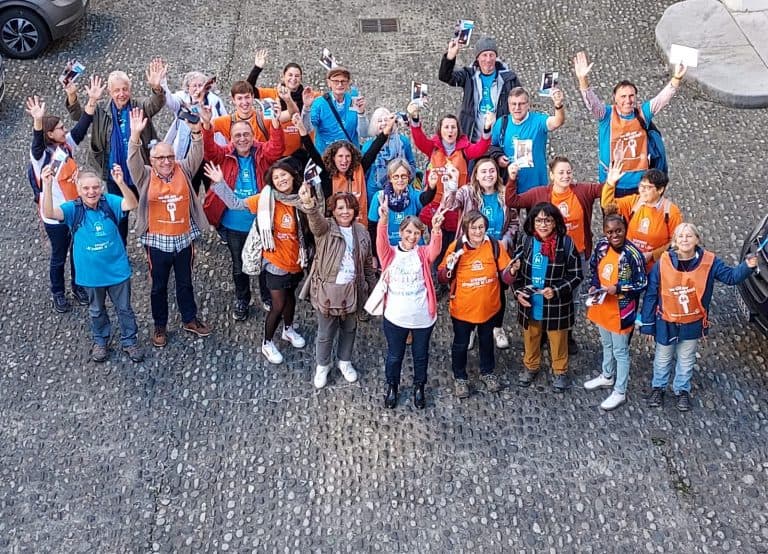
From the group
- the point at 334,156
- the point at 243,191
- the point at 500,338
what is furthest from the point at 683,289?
the point at 243,191

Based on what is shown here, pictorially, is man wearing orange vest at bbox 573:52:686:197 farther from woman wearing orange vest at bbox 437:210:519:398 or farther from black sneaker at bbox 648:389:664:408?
black sneaker at bbox 648:389:664:408

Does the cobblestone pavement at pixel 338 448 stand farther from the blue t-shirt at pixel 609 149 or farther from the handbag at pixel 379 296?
the blue t-shirt at pixel 609 149

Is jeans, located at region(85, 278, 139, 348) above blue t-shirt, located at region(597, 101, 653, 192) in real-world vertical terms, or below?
below

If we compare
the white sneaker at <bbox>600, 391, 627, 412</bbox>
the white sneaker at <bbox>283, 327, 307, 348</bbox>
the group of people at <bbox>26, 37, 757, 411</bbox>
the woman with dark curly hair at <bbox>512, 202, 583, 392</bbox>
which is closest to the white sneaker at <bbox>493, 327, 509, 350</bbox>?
the group of people at <bbox>26, 37, 757, 411</bbox>

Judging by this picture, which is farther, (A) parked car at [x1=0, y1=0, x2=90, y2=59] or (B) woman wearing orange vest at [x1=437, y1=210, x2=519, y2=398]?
(A) parked car at [x1=0, y1=0, x2=90, y2=59]

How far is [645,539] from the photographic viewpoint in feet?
19.9

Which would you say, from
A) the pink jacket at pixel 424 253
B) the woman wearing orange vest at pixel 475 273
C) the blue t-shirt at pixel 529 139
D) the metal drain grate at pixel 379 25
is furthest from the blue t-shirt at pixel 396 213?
the metal drain grate at pixel 379 25

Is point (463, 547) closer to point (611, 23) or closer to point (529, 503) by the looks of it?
point (529, 503)

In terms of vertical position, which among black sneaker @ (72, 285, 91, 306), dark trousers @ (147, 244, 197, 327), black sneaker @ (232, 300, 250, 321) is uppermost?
dark trousers @ (147, 244, 197, 327)

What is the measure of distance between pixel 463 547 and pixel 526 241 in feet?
7.02

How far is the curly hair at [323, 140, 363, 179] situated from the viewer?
7.24 m

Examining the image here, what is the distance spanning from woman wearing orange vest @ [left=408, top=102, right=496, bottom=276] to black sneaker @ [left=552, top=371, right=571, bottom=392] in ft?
4.47

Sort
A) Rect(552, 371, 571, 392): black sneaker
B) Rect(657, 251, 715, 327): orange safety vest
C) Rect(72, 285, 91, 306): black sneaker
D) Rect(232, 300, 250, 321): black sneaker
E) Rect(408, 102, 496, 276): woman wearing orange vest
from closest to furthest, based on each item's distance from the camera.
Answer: Rect(657, 251, 715, 327): orange safety vest < Rect(552, 371, 571, 392): black sneaker < Rect(408, 102, 496, 276): woman wearing orange vest < Rect(232, 300, 250, 321): black sneaker < Rect(72, 285, 91, 306): black sneaker

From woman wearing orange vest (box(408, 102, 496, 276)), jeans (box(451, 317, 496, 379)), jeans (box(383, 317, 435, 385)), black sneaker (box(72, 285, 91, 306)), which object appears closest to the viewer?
jeans (box(383, 317, 435, 385))
